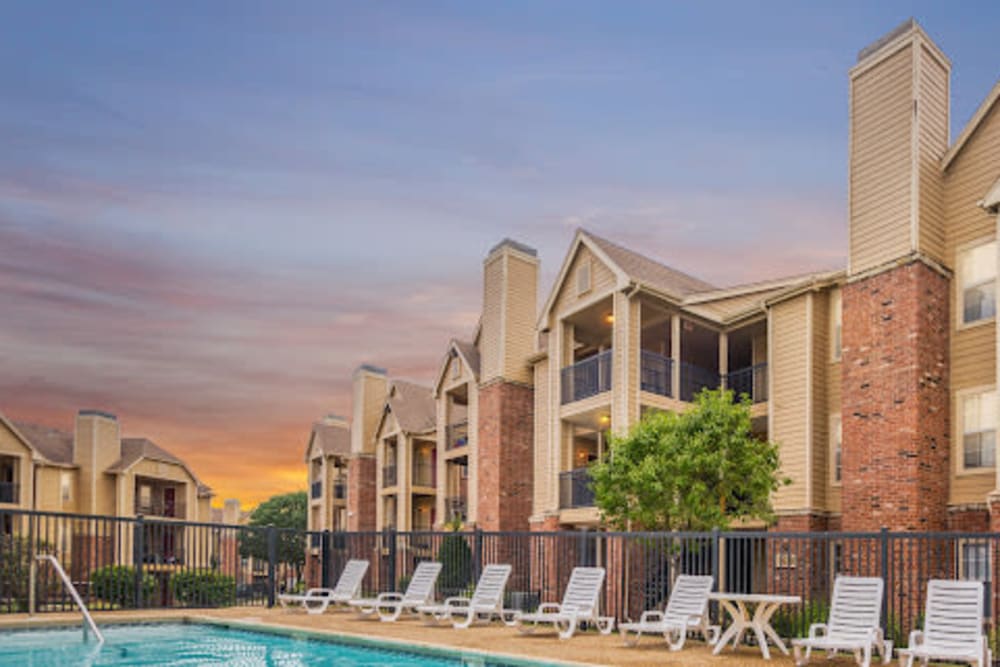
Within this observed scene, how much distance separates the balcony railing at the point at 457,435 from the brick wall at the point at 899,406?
20.3 m

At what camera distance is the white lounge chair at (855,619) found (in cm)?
1112

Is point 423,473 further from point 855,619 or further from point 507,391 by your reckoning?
point 855,619

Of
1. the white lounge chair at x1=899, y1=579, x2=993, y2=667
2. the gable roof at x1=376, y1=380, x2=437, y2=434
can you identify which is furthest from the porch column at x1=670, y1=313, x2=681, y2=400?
the gable roof at x1=376, y1=380, x2=437, y2=434

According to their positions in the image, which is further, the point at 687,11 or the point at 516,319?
the point at 516,319

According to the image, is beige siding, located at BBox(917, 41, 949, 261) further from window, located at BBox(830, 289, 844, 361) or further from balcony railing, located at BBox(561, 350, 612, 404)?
balcony railing, located at BBox(561, 350, 612, 404)

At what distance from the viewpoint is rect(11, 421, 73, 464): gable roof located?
44.4 m

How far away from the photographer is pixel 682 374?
1031 inches

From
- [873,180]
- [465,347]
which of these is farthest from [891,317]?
[465,347]

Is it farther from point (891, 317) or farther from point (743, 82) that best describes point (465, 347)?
point (891, 317)

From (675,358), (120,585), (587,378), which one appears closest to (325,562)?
(120,585)

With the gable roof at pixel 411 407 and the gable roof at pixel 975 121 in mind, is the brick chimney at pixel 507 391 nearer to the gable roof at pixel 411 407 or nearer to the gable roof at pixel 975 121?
the gable roof at pixel 411 407

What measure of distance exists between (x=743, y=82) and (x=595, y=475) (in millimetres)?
10369

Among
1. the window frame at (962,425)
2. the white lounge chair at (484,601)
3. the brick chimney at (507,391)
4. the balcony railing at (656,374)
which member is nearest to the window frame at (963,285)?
the window frame at (962,425)

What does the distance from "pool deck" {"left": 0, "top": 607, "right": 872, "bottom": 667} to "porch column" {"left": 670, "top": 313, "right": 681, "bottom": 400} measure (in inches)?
411
